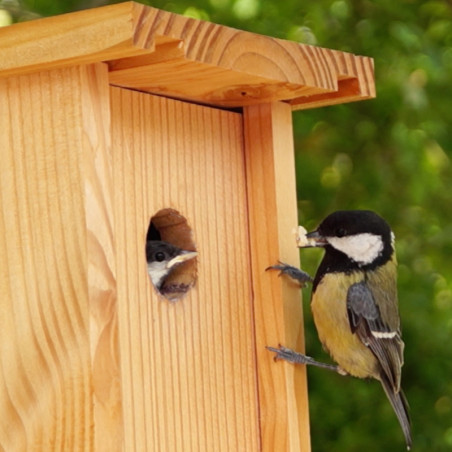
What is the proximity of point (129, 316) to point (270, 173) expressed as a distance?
0.65 m

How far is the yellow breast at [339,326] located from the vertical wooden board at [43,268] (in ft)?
3.79

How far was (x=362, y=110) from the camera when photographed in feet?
14.2

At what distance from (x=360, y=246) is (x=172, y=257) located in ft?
2.50

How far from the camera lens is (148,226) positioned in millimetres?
2959

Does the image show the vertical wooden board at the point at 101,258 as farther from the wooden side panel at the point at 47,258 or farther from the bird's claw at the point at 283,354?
the bird's claw at the point at 283,354

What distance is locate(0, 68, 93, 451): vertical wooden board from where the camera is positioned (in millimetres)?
2656

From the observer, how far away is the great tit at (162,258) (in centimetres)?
308

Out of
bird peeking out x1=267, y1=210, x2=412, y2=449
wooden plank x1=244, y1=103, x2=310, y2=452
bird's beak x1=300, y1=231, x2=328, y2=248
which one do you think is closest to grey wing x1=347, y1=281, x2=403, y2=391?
bird peeking out x1=267, y1=210, x2=412, y2=449

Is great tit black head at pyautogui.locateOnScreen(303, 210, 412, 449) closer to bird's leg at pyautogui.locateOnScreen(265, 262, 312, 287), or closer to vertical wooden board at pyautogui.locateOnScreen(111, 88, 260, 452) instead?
bird's leg at pyautogui.locateOnScreen(265, 262, 312, 287)

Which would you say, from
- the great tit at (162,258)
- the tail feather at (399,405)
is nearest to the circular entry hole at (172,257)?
the great tit at (162,258)

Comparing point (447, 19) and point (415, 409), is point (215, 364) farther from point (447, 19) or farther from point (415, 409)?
point (447, 19)

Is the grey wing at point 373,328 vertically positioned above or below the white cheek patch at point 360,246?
below

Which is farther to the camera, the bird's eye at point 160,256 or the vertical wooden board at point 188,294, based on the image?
the bird's eye at point 160,256

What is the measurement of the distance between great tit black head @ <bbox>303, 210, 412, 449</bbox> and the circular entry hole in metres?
0.55
